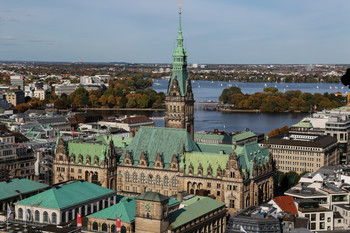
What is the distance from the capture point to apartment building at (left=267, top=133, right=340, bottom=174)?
122 meters

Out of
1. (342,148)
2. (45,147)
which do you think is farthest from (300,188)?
(342,148)

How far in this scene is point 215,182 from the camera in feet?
259

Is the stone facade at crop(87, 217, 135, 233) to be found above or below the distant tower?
below

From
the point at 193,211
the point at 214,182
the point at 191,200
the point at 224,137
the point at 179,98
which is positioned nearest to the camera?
the point at 193,211

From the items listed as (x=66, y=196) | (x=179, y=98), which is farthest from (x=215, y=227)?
(x=179, y=98)

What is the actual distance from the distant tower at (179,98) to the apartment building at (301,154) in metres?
39.5

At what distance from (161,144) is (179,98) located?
27.7 ft

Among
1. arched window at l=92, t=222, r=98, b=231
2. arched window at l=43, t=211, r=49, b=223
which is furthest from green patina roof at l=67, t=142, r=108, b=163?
arched window at l=92, t=222, r=98, b=231

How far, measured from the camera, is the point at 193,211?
6694 centimetres

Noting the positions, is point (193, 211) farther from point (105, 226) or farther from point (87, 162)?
point (87, 162)

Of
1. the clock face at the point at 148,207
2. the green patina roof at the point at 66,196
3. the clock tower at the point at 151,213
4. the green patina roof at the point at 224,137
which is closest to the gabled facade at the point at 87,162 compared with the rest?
the green patina roof at the point at 66,196

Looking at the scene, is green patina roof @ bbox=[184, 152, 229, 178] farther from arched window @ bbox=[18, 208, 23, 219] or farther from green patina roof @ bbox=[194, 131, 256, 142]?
green patina roof @ bbox=[194, 131, 256, 142]

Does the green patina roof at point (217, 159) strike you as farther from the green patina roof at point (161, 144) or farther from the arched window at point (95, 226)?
the arched window at point (95, 226)

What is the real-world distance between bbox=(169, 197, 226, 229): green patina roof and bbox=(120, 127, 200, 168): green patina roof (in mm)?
12025
